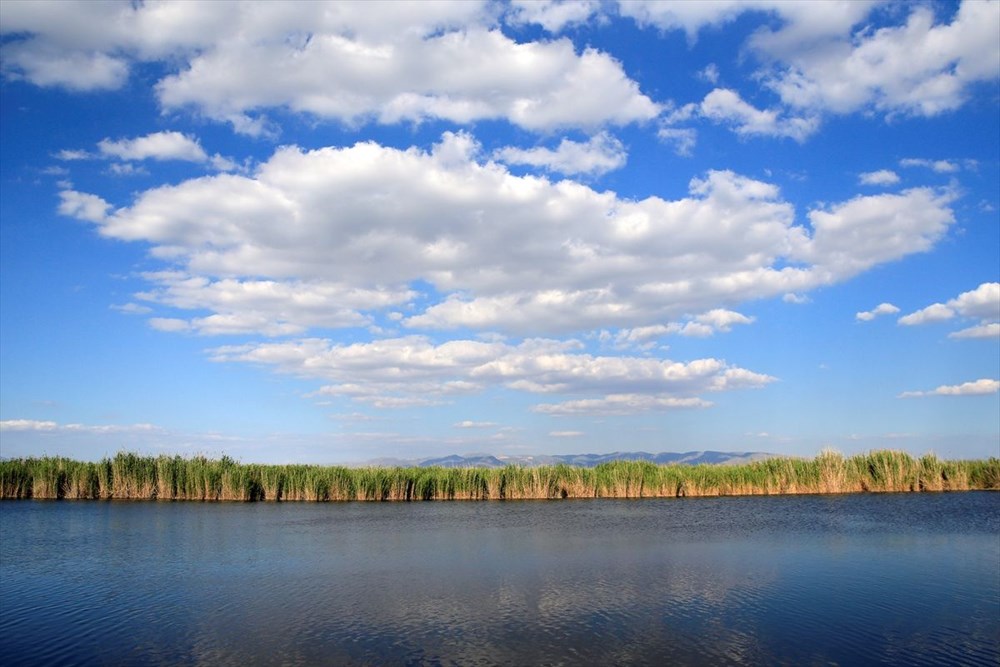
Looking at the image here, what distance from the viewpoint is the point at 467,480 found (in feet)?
115

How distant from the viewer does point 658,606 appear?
39.7 ft

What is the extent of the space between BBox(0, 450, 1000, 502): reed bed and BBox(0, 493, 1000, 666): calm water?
29.2 feet

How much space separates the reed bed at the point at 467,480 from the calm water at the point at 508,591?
29.2 ft

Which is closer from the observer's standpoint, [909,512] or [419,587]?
[419,587]

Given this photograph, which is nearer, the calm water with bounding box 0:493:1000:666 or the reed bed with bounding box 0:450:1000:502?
the calm water with bounding box 0:493:1000:666

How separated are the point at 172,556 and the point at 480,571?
28.4ft

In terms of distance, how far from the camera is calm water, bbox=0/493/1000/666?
32.6 feet

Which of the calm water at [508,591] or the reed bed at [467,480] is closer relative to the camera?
the calm water at [508,591]

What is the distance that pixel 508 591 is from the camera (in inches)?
529

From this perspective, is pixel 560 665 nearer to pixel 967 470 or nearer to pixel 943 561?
pixel 943 561

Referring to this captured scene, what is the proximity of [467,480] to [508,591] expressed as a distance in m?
21.8

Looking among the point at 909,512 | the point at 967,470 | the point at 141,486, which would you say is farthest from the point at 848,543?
the point at 141,486

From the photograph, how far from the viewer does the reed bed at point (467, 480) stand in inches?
1313

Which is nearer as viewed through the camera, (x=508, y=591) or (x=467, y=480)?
(x=508, y=591)
